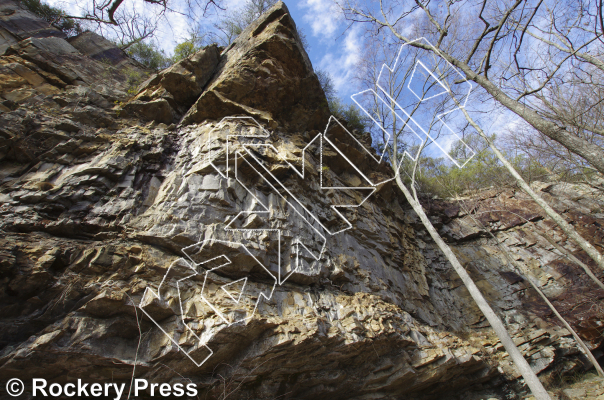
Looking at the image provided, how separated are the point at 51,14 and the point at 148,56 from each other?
3.40m

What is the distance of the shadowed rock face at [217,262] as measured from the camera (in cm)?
342

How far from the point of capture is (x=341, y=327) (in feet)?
14.8

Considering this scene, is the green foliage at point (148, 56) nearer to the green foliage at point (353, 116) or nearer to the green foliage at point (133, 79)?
the green foliage at point (133, 79)

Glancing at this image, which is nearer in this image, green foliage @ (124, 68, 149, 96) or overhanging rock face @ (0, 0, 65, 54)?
overhanging rock face @ (0, 0, 65, 54)

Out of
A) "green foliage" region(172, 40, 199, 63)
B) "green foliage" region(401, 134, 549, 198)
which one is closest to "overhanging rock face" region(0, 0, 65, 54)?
"green foliage" region(172, 40, 199, 63)

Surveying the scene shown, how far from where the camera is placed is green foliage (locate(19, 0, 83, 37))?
9766mm

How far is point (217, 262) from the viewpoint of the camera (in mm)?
4344

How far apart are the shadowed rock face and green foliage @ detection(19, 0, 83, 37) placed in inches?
124

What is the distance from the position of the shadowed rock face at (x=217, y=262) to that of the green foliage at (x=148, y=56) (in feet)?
8.48

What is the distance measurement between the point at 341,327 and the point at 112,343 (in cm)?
325

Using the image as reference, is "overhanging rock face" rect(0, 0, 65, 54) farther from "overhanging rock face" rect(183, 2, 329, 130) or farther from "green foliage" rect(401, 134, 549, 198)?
"green foliage" rect(401, 134, 549, 198)

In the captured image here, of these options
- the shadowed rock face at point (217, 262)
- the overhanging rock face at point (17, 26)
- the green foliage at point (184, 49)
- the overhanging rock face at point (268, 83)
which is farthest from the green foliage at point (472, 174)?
the overhanging rock face at point (17, 26)

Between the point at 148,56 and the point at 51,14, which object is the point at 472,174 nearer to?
the point at 148,56

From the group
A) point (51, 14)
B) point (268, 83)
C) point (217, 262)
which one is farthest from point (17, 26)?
point (217, 262)
